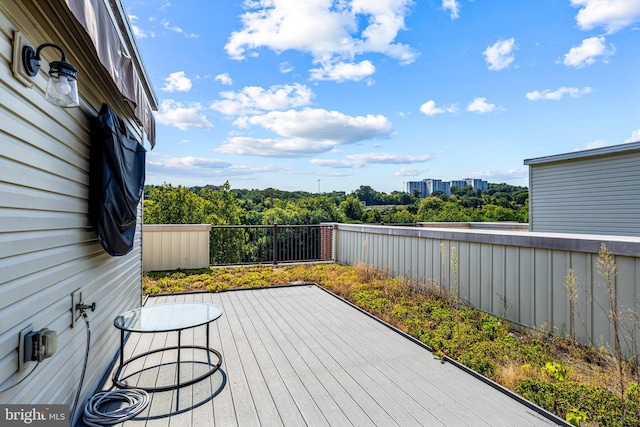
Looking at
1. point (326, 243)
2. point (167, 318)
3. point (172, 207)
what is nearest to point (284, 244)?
point (326, 243)

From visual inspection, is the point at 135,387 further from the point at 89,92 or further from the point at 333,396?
the point at 89,92

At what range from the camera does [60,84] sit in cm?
139

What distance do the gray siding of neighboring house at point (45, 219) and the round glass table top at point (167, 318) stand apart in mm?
225

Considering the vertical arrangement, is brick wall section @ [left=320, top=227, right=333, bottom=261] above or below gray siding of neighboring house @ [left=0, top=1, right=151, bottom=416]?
below

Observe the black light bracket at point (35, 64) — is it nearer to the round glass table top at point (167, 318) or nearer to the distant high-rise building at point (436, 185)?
the round glass table top at point (167, 318)

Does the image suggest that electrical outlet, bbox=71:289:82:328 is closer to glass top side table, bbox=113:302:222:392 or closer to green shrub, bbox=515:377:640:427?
glass top side table, bbox=113:302:222:392

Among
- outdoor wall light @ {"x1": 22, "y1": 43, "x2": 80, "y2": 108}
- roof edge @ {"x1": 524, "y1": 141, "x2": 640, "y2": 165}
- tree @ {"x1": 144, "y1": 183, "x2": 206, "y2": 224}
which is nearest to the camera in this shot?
outdoor wall light @ {"x1": 22, "y1": 43, "x2": 80, "y2": 108}

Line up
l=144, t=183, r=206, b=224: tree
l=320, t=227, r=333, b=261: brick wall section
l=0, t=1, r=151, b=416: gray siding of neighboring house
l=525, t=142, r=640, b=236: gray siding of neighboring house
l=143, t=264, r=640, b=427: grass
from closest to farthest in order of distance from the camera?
l=0, t=1, r=151, b=416: gray siding of neighboring house, l=143, t=264, r=640, b=427: grass, l=525, t=142, r=640, b=236: gray siding of neighboring house, l=320, t=227, r=333, b=261: brick wall section, l=144, t=183, r=206, b=224: tree

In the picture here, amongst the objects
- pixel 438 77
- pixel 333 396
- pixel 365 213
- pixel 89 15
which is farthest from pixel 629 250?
pixel 365 213

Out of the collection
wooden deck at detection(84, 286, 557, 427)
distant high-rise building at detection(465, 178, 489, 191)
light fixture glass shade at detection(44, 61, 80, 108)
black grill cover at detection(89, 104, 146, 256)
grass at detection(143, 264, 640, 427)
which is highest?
distant high-rise building at detection(465, 178, 489, 191)

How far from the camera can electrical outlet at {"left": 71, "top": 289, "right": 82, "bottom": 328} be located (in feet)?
6.21

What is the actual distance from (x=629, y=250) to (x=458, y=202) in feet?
70.7

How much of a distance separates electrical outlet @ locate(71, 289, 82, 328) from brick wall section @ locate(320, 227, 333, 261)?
630cm

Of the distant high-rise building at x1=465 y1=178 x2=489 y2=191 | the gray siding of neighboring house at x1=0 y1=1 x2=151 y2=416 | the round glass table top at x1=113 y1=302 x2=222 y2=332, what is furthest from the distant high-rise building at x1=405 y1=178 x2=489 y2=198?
the gray siding of neighboring house at x1=0 y1=1 x2=151 y2=416
